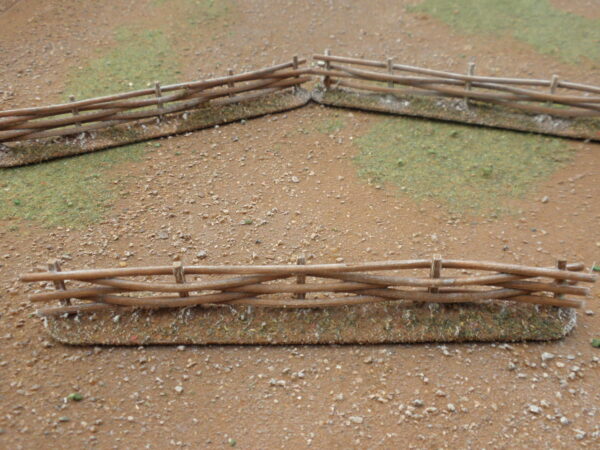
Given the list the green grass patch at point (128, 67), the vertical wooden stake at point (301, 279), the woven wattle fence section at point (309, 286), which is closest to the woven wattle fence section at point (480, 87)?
the green grass patch at point (128, 67)

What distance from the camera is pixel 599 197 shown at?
24.8 feet

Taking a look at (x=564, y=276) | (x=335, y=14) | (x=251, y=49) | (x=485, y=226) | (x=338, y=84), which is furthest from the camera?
(x=335, y=14)

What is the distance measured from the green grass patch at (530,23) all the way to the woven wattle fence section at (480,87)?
1.36 m

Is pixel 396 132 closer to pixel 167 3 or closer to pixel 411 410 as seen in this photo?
pixel 411 410

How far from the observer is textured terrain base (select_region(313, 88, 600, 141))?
28.3 ft

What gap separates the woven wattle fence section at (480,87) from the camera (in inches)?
338

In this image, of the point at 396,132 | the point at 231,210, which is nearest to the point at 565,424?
the point at 231,210

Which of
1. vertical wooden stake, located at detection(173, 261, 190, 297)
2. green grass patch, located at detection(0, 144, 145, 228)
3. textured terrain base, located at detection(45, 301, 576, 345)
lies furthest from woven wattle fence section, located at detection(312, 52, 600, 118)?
vertical wooden stake, located at detection(173, 261, 190, 297)

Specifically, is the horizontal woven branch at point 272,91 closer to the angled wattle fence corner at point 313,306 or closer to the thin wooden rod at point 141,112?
the thin wooden rod at point 141,112

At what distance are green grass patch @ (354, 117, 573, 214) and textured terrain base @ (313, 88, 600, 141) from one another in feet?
0.41

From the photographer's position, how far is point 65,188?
7.70 meters

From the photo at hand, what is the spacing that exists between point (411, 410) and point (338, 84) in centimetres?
569

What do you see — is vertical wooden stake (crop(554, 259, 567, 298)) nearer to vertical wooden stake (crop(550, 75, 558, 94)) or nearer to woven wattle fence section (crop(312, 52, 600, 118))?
woven wattle fence section (crop(312, 52, 600, 118))

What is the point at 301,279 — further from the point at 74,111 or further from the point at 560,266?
the point at 74,111
